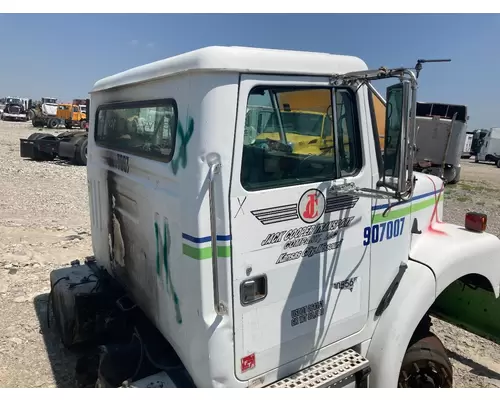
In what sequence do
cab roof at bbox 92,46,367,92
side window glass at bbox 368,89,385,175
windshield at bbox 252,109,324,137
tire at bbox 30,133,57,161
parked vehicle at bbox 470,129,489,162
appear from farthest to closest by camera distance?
parked vehicle at bbox 470,129,489,162, tire at bbox 30,133,57,161, side window glass at bbox 368,89,385,175, windshield at bbox 252,109,324,137, cab roof at bbox 92,46,367,92

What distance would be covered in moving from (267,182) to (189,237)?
496 millimetres

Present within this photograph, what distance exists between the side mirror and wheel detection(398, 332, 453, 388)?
1.47 meters

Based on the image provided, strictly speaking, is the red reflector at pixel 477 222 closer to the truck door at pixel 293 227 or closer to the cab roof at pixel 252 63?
the truck door at pixel 293 227

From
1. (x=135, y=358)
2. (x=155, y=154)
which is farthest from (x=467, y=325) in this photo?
(x=155, y=154)

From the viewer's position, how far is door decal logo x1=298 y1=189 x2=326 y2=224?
7.86 feet

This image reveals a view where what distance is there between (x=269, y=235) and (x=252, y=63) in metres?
0.88

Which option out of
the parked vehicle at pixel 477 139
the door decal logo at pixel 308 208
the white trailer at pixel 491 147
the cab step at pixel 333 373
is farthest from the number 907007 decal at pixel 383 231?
the parked vehicle at pixel 477 139

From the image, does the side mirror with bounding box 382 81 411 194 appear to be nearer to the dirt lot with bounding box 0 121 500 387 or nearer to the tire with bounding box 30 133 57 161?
the dirt lot with bounding box 0 121 500 387

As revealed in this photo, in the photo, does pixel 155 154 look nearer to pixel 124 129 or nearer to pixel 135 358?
pixel 124 129

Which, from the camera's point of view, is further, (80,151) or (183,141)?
(80,151)

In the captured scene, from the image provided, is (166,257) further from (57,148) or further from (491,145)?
(491,145)

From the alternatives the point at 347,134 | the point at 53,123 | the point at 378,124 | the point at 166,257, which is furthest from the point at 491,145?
the point at 53,123

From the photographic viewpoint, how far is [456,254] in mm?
3152

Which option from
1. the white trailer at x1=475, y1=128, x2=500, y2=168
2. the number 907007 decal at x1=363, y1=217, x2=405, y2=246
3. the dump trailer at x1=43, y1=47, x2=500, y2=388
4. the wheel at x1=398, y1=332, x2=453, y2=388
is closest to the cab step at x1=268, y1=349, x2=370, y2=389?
the dump trailer at x1=43, y1=47, x2=500, y2=388
